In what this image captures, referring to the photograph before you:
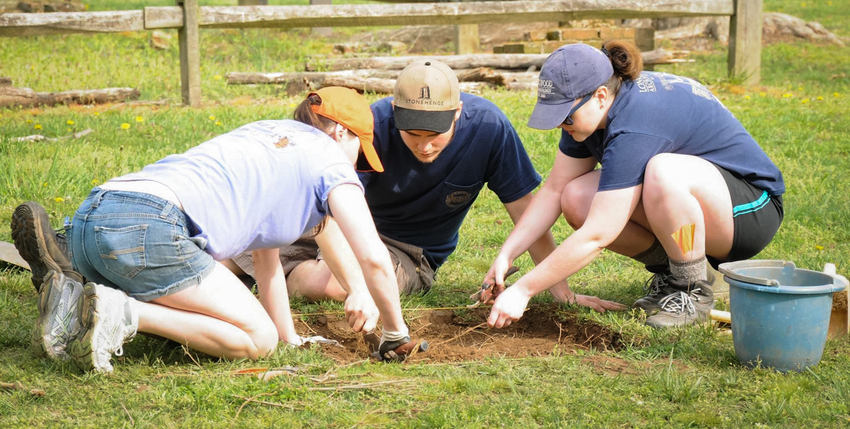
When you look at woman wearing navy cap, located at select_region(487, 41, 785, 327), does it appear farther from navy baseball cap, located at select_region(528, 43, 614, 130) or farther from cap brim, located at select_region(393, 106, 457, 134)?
cap brim, located at select_region(393, 106, 457, 134)

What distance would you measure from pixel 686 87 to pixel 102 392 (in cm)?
234

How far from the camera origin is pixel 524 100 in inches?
299

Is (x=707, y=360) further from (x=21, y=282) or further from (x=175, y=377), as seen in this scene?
(x=21, y=282)

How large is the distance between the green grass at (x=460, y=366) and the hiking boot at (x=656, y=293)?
0.42 ft

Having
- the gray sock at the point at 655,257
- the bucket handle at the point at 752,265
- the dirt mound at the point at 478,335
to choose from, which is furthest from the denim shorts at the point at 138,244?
the gray sock at the point at 655,257

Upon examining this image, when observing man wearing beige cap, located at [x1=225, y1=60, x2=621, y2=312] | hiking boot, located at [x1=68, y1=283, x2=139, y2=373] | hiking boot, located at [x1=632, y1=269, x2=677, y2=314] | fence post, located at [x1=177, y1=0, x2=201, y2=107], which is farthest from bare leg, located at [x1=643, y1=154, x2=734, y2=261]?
fence post, located at [x1=177, y1=0, x2=201, y2=107]

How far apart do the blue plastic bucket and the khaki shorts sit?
1395mm

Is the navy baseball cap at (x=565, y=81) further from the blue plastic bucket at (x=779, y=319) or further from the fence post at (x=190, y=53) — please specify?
the fence post at (x=190, y=53)

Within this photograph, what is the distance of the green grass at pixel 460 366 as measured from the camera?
2365mm

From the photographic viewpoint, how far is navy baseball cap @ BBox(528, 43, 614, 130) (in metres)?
2.87

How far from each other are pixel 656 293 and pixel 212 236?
1.84 metres

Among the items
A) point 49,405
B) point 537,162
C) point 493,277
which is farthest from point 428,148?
point 537,162

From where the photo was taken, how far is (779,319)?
8.37 feet

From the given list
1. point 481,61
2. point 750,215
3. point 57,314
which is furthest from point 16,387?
point 481,61
